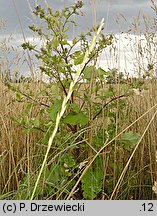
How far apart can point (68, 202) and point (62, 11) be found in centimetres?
86

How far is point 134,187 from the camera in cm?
219

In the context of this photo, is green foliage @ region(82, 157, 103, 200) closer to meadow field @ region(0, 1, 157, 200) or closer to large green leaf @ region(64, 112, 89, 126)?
meadow field @ region(0, 1, 157, 200)

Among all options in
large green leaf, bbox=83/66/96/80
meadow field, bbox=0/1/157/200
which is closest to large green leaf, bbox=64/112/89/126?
meadow field, bbox=0/1/157/200

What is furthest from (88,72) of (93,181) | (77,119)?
(93,181)

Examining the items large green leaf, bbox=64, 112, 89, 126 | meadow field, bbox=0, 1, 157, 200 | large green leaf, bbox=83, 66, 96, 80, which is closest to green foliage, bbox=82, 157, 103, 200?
meadow field, bbox=0, 1, 157, 200

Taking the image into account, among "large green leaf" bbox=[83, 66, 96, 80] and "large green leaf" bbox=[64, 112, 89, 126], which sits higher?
"large green leaf" bbox=[83, 66, 96, 80]

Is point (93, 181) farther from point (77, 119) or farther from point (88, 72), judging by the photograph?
point (88, 72)

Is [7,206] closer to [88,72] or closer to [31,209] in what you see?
[31,209]

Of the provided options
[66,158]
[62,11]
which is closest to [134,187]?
[66,158]

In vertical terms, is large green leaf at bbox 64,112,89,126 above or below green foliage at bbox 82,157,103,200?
above

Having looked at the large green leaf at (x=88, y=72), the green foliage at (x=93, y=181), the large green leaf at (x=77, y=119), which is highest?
the large green leaf at (x=88, y=72)

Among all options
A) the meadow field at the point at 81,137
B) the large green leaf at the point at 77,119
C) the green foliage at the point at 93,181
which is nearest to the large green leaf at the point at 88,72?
the meadow field at the point at 81,137

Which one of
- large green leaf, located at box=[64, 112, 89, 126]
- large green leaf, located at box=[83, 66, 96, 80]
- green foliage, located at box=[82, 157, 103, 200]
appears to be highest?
large green leaf, located at box=[83, 66, 96, 80]

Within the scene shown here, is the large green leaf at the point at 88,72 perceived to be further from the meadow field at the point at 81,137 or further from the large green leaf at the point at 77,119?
the large green leaf at the point at 77,119
